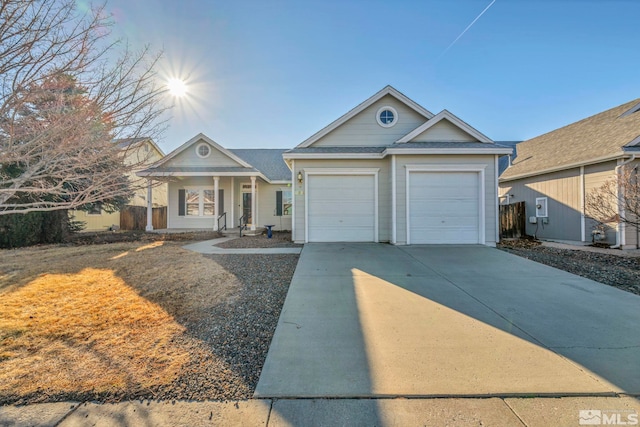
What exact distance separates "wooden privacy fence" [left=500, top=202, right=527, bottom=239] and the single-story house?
15.6 ft

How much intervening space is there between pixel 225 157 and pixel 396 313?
41.6ft

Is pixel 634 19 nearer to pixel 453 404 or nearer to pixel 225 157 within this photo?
pixel 453 404

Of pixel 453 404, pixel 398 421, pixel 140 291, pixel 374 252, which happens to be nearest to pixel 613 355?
pixel 453 404

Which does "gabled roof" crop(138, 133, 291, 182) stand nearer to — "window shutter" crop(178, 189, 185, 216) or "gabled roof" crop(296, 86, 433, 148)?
"window shutter" crop(178, 189, 185, 216)

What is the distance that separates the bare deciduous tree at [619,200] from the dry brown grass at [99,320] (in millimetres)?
10769

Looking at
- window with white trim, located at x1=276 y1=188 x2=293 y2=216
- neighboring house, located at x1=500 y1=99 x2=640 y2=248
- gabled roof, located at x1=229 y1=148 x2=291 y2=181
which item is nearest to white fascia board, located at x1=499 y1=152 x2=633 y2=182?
neighboring house, located at x1=500 y1=99 x2=640 y2=248

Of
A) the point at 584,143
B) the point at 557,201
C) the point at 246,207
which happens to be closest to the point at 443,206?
the point at 557,201

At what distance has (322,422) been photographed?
2014 mm

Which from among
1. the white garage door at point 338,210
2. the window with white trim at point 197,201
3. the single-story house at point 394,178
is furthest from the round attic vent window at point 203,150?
the white garage door at point 338,210

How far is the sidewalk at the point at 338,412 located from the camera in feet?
6.59

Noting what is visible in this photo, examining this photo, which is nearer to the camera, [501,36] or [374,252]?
[374,252]

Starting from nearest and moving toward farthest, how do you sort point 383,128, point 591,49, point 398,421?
point 398,421 → point 591,49 → point 383,128

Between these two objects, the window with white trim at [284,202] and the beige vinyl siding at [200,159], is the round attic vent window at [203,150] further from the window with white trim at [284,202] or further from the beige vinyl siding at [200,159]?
the window with white trim at [284,202]

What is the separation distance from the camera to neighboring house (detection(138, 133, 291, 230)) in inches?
544
